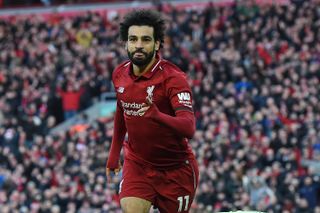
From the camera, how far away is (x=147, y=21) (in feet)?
25.7

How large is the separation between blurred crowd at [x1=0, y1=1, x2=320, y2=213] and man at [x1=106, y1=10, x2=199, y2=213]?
8030 millimetres

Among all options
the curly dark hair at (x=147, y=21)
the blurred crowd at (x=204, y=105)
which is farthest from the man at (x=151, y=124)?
the blurred crowd at (x=204, y=105)

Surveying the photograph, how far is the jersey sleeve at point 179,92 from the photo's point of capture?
299 inches

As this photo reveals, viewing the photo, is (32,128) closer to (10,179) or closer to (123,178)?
(10,179)

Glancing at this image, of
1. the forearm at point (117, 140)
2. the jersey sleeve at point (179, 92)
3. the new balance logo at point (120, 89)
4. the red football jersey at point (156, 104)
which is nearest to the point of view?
the jersey sleeve at point (179, 92)

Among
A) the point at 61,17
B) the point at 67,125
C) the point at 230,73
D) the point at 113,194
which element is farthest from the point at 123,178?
the point at 61,17

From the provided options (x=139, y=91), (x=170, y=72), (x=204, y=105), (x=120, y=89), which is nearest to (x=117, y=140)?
(x=120, y=89)

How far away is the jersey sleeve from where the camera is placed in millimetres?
7602

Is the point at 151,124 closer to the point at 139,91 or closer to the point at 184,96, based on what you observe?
the point at 139,91

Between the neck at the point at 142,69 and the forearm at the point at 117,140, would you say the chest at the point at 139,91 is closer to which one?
the neck at the point at 142,69

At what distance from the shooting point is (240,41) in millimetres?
24547

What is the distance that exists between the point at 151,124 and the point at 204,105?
43.1 ft

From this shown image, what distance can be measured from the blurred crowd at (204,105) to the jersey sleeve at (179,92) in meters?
8.57

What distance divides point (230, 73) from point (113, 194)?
Answer: 19.6 feet
